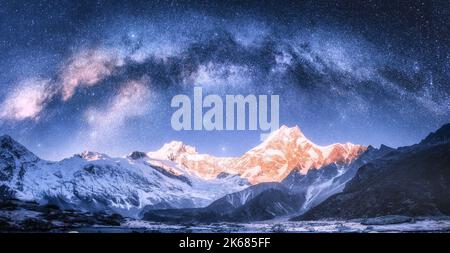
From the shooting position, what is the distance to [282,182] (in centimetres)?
4191

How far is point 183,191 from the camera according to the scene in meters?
42.2

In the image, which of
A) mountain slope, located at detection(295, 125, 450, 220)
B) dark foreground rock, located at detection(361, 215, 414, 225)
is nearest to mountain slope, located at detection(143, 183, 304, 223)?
mountain slope, located at detection(295, 125, 450, 220)

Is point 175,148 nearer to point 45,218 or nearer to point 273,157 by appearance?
point 273,157

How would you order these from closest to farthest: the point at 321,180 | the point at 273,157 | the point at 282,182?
the point at 273,157
the point at 282,182
the point at 321,180

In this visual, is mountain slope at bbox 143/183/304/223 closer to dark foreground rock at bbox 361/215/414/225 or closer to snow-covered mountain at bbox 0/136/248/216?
snow-covered mountain at bbox 0/136/248/216

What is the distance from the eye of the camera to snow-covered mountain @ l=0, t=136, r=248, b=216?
3803cm

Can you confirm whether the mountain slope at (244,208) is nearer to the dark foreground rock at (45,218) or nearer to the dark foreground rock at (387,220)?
the dark foreground rock at (45,218)

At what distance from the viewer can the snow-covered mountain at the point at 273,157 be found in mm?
34447

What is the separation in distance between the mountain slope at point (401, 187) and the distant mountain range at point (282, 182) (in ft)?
0.32

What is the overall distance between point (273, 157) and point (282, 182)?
3884 mm

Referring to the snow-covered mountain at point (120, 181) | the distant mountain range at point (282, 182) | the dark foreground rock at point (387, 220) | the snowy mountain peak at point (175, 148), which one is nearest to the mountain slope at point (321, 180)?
the distant mountain range at point (282, 182)

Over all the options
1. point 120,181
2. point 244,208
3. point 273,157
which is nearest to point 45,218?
point 120,181
